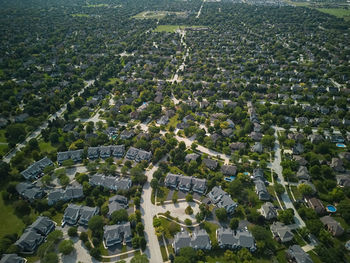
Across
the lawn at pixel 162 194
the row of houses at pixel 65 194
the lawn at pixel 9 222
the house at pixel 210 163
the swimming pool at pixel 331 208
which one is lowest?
the lawn at pixel 9 222

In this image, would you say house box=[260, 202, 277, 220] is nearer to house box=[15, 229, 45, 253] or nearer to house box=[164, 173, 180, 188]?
house box=[164, 173, 180, 188]

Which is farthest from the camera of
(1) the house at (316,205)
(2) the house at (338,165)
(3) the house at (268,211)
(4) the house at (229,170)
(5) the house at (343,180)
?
(2) the house at (338,165)

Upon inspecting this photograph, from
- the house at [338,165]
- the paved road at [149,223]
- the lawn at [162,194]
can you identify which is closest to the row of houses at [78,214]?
the paved road at [149,223]

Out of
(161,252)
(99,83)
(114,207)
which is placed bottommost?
(161,252)

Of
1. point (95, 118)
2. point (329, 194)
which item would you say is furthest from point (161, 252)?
point (95, 118)

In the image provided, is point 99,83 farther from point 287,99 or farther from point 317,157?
point 317,157

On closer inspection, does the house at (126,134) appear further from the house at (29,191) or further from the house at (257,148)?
the house at (257,148)

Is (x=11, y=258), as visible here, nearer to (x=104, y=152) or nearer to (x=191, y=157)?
(x=104, y=152)
